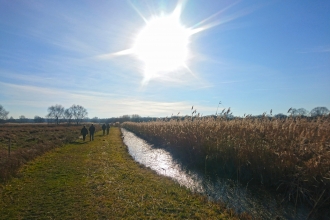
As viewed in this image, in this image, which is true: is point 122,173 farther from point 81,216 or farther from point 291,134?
point 291,134

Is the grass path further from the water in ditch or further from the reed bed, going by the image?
the reed bed

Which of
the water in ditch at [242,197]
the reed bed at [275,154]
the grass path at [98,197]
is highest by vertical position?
the reed bed at [275,154]

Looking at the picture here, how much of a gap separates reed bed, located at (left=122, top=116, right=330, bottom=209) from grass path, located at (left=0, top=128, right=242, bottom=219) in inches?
118

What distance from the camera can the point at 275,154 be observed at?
341 inches

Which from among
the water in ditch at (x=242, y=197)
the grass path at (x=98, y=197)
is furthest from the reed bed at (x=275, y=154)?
the grass path at (x=98, y=197)

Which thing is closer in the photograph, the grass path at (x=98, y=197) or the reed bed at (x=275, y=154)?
the grass path at (x=98, y=197)

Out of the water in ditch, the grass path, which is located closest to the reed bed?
the water in ditch

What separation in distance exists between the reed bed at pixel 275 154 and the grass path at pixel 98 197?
9.84ft

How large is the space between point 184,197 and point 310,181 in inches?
160

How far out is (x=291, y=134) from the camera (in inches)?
366

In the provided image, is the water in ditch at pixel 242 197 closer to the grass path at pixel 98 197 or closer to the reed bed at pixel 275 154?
the reed bed at pixel 275 154

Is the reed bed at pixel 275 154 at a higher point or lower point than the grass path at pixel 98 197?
higher

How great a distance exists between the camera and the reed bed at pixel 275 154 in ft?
22.9

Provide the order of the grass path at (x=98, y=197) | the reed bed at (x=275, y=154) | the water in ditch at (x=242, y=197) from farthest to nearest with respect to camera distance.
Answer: the reed bed at (x=275, y=154)
the water in ditch at (x=242, y=197)
the grass path at (x=98, y=197)
